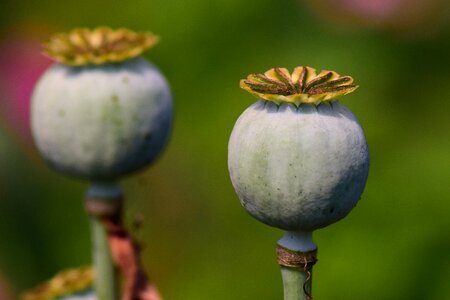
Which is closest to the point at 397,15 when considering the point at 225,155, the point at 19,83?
the point at 225,155

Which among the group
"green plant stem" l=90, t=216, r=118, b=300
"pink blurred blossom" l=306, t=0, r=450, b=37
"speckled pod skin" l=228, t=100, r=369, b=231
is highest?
"pink blurred blossom" l=306, t=0, r=450, b=37

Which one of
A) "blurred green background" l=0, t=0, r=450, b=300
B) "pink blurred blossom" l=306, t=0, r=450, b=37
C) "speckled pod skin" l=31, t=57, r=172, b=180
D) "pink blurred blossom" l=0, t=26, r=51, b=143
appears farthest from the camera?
"pink blurred blossom" l=0, t=26, r=51, b=143

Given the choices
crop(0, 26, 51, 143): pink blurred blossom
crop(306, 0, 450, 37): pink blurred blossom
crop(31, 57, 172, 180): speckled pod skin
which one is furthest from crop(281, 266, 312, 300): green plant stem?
crop(0, 26, 51, 143): pink blurred blossom

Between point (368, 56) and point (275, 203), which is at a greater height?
point (368, 56)

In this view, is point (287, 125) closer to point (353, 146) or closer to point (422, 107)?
point (353, 146)

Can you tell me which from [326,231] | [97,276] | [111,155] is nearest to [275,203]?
[111,155]

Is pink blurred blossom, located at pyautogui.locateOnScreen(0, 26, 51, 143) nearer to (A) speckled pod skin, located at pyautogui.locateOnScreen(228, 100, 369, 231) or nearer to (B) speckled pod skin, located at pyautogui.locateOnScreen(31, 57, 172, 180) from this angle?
(B) speckled pod skin, located at pyautogui.locateOnScreen(31, 57, 172, 180)
